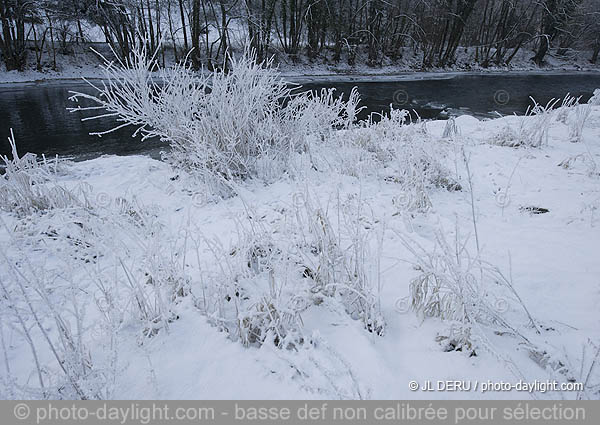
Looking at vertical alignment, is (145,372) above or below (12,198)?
below

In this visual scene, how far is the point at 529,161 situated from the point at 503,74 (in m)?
21.1

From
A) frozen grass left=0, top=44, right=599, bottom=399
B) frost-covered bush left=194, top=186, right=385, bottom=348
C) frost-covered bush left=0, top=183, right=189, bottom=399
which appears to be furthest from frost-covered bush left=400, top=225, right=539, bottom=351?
frost-covered bush left=0, top=183, right=189, bottom=399

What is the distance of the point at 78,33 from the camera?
1769 centimetres

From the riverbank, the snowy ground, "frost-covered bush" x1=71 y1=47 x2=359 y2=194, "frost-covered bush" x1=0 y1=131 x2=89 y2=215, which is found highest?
the riverbank

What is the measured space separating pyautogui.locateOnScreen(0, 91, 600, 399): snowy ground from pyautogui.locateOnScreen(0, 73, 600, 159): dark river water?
3334 millimetres

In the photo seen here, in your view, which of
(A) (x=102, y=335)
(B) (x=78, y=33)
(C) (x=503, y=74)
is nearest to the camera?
(A) (x=102, y=335)

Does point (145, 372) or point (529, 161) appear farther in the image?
point (529, 161)

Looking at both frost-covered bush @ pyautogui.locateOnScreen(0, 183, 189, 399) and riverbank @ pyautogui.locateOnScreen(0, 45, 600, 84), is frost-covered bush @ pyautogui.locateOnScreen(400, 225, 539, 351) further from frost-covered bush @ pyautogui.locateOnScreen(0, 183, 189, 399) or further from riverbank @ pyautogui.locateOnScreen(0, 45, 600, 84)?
riverbank @ pyautogui.locateOnScreen(0, 45, 600, 84)

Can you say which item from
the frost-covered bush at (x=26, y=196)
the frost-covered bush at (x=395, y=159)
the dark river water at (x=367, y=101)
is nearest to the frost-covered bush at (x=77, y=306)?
the frost-covered bush at (x=26, y=196)

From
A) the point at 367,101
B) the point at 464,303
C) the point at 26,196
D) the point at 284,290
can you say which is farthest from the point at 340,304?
the point at 367,101

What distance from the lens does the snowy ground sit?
4.95 feet

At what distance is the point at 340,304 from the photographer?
1.94m
